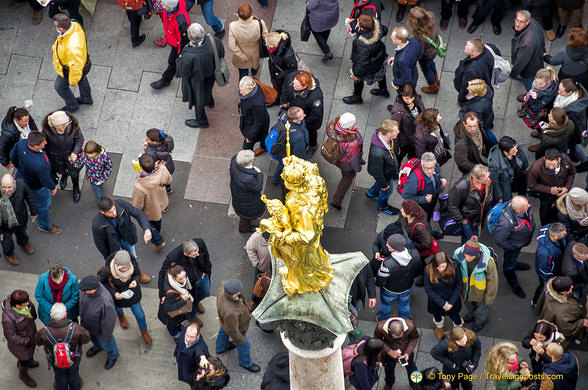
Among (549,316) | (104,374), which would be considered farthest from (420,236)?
(104,374)

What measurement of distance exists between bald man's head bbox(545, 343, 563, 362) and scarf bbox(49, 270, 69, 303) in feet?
18.7

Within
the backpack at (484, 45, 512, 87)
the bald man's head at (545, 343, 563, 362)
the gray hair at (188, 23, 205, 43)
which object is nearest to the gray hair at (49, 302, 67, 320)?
the gray hair at (188, 23, 205, 43)

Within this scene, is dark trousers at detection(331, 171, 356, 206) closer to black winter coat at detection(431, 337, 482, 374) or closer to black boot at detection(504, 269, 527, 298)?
black boot at detection(504, 269, 527, 298)

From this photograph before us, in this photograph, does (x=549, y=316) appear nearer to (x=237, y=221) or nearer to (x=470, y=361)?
(x=470, y=361)

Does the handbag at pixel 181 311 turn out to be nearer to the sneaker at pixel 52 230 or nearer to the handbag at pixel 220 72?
the sneaker at pixel 52 230

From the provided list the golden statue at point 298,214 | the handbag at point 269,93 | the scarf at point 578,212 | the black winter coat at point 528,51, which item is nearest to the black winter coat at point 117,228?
the handbag at point 269,93

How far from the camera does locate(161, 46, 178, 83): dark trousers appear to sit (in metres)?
15.3

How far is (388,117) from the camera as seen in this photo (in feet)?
50.5

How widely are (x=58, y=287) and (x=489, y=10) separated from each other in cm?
836

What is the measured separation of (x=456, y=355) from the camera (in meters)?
11.4

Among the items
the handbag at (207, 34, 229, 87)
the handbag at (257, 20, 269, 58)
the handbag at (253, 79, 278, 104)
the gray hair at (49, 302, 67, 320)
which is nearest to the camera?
the gray hair at (49, 302, 67, 320)

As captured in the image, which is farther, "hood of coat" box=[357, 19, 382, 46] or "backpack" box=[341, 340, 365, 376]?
"hood of coat" box=[357, 19, 382, 46]

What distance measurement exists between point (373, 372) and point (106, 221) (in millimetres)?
3877

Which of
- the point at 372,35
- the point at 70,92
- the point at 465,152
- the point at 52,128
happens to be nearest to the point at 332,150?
the point at 465,152
